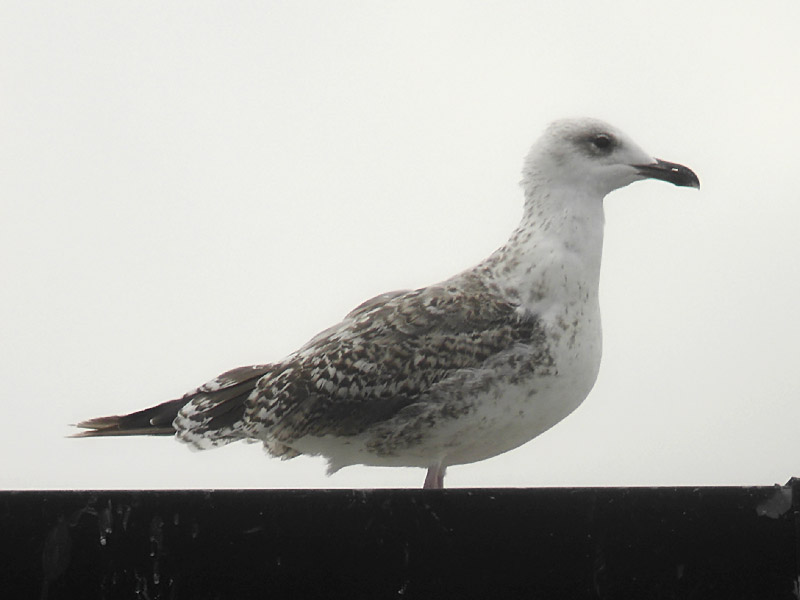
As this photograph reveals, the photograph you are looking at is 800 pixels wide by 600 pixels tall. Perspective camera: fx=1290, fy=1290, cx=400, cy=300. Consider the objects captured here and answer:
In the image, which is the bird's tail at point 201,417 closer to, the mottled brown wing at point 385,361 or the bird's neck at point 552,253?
the mottled brown wing at point 385,361

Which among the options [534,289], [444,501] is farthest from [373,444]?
[444,501]

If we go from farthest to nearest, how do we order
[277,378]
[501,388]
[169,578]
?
[277,378] < [501,388] < [169,578]

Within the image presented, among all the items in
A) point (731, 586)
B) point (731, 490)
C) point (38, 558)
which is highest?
point (38, 558)

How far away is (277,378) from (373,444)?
47cm

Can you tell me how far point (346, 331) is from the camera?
Result: 4.70 meters

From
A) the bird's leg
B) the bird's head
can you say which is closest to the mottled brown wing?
the bird's leg

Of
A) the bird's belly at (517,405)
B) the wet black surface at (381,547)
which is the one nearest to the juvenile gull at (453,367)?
the bird's belly at (517,405)

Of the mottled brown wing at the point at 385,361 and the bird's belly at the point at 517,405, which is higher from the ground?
the mottled brown wing at the point at 385,361

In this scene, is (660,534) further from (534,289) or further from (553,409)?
(534,289)

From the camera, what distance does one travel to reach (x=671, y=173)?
4.96 m

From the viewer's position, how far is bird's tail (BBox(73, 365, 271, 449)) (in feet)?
15.3

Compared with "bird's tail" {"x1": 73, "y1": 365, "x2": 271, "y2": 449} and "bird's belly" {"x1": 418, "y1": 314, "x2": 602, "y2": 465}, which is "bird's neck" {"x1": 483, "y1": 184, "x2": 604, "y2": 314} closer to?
"bird's belly" {"x1": 418, "y1": 314, "x2": 602, "y2": 465}

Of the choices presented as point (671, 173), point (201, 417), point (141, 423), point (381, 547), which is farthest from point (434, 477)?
point (381, 547)

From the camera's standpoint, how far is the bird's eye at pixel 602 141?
4.99m
